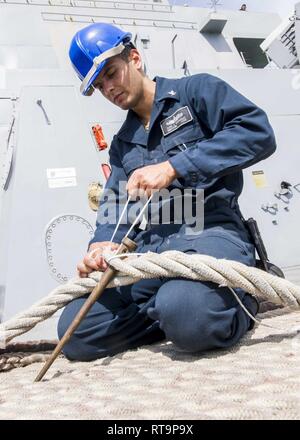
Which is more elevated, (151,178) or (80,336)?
(151,178)

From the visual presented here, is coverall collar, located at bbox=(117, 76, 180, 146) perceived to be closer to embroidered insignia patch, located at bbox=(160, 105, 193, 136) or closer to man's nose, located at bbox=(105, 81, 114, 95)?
embroidered insignia patch, located at bbox=(160, 105, 193, 136)

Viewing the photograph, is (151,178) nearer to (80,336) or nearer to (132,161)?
(132,161)

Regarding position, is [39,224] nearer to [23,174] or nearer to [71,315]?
[23,174]

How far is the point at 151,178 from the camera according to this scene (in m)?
1.57

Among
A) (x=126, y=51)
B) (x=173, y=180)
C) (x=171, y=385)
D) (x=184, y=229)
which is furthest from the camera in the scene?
(x=126, y=51)

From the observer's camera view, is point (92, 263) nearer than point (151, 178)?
No

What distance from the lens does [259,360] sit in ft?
4.65

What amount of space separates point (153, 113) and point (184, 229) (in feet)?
1.49

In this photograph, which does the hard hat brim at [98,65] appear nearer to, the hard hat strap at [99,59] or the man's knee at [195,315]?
the hard hat strap at [99,59]

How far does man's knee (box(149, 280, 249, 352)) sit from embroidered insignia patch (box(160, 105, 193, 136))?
59 centimetres

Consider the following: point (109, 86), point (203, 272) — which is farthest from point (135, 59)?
point (203, 272)

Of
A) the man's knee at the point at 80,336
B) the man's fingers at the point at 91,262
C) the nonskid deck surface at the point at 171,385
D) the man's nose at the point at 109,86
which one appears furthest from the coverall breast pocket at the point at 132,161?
the nonskid deck surface at the point at 171,385

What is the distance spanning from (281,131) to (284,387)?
8.69ft
